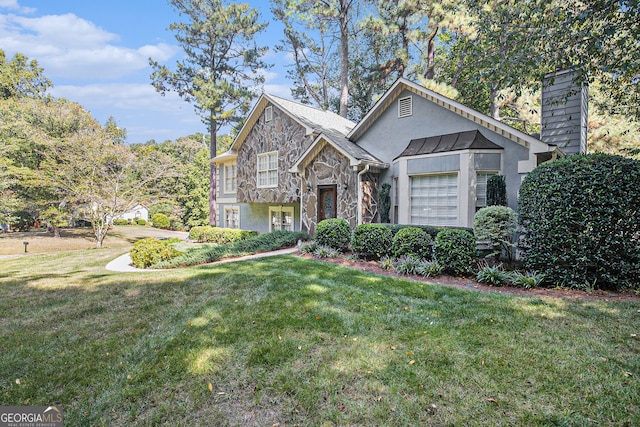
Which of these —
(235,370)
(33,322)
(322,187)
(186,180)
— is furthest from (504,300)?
(186,180)

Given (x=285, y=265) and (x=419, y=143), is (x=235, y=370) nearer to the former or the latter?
(x=285, y=265)

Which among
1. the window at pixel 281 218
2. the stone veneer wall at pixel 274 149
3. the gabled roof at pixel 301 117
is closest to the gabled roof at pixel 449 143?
the gabled roof at pixel 301 117

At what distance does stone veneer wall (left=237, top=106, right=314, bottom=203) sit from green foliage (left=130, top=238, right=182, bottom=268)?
5987 millimetres

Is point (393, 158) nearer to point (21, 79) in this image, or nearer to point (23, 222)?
point (23, 222)

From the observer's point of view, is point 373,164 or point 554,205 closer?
point 554,205

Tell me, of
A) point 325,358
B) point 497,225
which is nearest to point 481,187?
point 497,225

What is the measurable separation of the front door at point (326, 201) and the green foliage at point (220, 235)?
549 cm

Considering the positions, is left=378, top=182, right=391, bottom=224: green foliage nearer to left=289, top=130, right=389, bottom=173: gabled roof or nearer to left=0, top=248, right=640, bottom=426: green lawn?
left=289, top=130, right=389, bottom=173: gabled roof

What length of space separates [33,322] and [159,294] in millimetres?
1784

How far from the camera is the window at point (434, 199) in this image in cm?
931

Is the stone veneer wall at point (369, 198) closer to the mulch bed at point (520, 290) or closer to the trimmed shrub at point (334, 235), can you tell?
the trimmed shrub at point (334, 235)

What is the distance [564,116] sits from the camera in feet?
30.4

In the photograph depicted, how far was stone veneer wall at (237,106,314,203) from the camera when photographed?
46.4ft

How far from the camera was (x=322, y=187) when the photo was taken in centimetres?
1220
